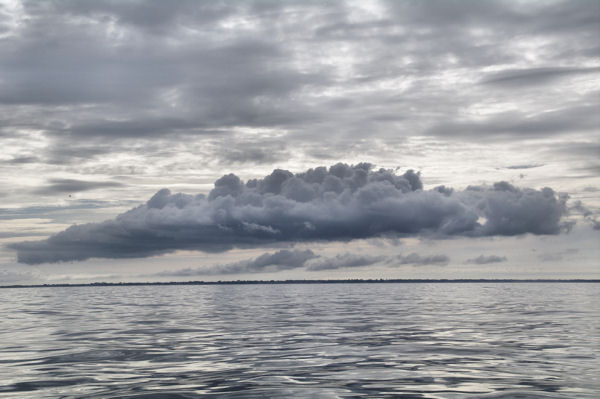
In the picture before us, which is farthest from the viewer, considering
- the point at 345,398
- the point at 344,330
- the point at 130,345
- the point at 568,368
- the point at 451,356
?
the point at 344,330

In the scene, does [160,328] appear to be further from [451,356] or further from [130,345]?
[451,356]

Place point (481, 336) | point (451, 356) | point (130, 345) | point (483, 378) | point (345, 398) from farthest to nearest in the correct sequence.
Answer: point (481, 336) < point (130, 345) < point (451, 356) < point (483, 378) < point (345, 398)

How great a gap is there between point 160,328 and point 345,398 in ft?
91.3

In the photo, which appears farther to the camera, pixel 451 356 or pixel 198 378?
pixel 451 356

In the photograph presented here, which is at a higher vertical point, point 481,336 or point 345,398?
point 345,398

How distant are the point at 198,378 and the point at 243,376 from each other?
162 centimetres

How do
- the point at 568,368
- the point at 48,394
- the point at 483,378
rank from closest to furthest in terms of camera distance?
the point at 48,394 → the point at 483,378 → the point at 568,368

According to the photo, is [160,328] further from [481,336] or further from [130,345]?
[481,336]

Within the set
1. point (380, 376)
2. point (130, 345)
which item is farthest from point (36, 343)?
point (380, 376)

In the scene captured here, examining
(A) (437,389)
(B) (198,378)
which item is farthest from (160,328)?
(A) (437,389)

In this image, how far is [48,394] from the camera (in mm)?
17469

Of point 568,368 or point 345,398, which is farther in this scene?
point 568,368

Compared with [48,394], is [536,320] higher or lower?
lower

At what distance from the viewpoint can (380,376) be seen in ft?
65.4
